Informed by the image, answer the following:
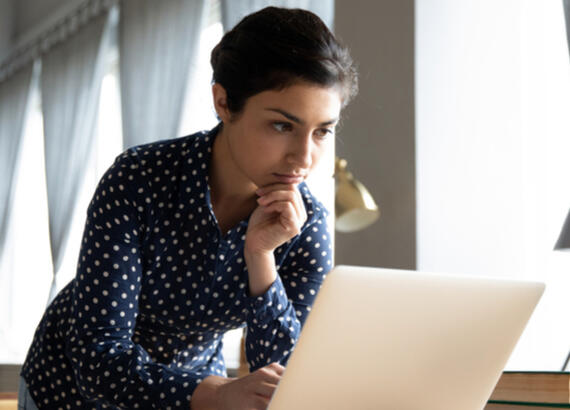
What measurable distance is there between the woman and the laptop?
0.31 metres

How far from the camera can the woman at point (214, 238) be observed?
3.74 feet

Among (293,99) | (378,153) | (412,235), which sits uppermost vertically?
(378,153)

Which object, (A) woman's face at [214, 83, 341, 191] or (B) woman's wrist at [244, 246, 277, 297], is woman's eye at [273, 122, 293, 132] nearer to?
(A) woman's face at [214, 83, 341, 191]

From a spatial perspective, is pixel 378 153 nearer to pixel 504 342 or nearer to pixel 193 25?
pixel 193 25

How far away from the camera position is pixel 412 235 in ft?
8.56

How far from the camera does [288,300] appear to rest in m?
1.26

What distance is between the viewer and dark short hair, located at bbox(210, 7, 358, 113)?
1173 mm

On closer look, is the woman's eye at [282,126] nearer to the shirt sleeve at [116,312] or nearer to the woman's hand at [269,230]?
the woman's hand at [269,230]

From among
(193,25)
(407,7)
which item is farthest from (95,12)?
(407,7)

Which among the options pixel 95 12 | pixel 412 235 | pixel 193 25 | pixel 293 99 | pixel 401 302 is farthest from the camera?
pixel 95 12

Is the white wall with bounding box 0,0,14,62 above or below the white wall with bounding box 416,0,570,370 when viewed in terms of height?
above

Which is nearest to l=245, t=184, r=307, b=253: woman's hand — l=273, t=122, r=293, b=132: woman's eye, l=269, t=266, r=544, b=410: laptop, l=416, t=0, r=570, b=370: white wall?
l=273, t=122, r=293, b=132: woman's eye

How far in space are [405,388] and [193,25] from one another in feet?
10.9

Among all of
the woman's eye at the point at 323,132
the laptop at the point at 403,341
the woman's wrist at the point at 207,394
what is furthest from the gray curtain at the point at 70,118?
the laptop at the point at 403,341
